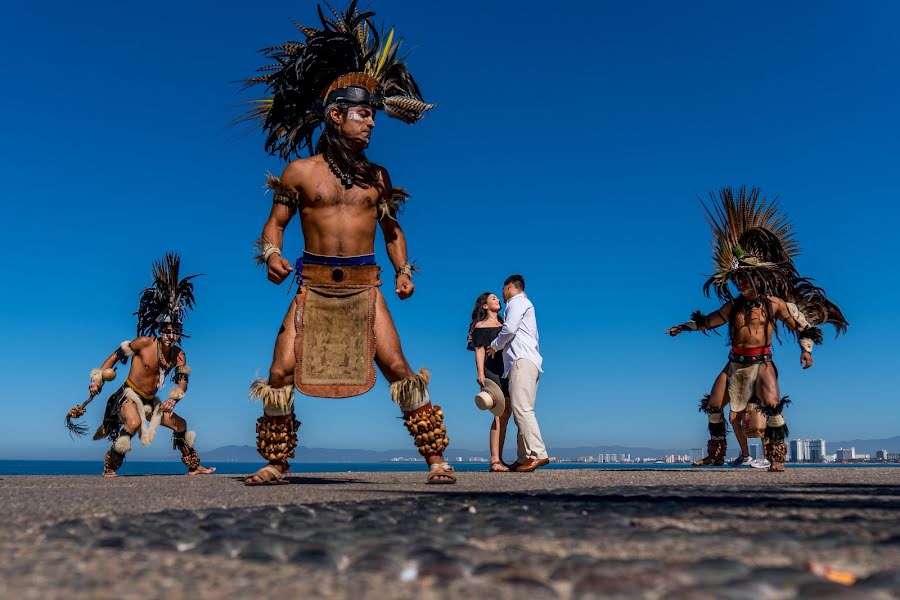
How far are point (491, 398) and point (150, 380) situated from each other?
3.95m

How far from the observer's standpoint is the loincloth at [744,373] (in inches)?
311

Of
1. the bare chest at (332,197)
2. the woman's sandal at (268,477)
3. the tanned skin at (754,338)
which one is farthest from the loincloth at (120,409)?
the tanned skin at (754,338)

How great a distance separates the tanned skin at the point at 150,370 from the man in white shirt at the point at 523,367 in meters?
3.65

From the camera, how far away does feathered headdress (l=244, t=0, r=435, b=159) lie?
5.48 m

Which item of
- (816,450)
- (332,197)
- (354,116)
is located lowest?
(816,450)

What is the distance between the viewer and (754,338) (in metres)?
7.95

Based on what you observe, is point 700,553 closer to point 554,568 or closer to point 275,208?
point 554,568

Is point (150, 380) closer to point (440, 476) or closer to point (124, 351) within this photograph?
point (124, 351)

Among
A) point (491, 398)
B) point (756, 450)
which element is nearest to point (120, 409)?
point (491, 398)

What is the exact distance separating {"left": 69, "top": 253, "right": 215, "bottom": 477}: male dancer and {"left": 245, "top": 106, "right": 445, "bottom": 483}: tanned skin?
13.7 feet

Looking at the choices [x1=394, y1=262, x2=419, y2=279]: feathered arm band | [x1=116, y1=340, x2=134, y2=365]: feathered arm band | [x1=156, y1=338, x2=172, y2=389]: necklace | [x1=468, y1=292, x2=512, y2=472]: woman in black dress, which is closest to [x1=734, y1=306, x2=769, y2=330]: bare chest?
[x1=468, y1=292, x2=512, y2=472]: woman in black dress

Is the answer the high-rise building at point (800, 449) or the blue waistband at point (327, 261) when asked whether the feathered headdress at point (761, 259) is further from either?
the high-rise building at point (800, 449)

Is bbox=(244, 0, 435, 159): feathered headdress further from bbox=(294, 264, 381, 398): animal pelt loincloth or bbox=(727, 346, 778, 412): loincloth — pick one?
bbox=(727, 346, 778, 412): loincloth

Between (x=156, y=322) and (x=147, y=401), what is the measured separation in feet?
3.06
